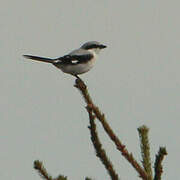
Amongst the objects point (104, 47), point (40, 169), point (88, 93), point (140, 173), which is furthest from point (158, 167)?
point (104, 47)

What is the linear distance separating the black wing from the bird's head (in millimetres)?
461

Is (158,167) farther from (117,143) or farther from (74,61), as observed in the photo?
(74,61)

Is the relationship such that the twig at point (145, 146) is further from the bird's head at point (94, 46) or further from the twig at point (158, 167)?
the bird's head at point (94, 46)

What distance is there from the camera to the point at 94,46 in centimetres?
835

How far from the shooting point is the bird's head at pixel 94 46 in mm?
8219

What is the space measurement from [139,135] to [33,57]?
4.44m

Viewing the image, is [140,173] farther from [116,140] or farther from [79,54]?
[79,54]

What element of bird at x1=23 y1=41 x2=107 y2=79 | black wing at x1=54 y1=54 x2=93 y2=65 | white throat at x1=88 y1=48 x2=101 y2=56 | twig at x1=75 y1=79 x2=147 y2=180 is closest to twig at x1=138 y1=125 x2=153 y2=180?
twig at x1=75 y1=79 x2=147 y2=180

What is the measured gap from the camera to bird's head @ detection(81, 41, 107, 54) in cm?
822

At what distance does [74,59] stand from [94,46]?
3.33 feet

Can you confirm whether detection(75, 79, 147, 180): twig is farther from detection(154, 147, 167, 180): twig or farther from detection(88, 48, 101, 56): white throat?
detection(88, 48, 101, 56): white throat

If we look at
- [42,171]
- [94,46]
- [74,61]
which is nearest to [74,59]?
[74,61]

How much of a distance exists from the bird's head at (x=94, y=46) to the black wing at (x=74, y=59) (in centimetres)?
46

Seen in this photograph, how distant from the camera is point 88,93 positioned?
387 centimetres
